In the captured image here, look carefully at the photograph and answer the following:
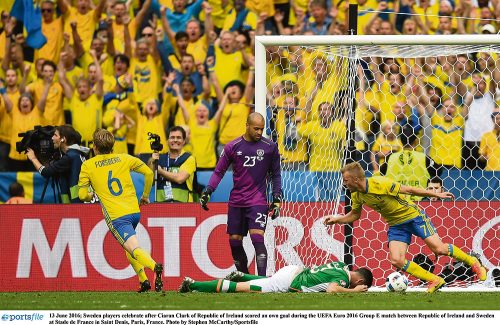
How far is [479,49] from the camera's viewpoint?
12.3 m

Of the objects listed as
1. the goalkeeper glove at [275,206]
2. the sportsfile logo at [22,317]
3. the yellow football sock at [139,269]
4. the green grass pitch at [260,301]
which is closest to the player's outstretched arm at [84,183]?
the yellow football sock at [139,269]

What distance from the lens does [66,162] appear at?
12.9 m

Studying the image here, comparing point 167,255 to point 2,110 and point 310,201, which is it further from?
point 2,110

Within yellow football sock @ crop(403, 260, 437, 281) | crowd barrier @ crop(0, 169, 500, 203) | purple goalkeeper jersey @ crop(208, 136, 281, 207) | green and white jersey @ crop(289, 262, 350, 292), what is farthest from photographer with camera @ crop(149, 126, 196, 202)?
yellow football sock @ crop(403, 260, 437, 281)

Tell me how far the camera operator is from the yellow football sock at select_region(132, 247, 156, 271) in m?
2.41

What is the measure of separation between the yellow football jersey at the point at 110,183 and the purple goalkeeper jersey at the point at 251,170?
944mm

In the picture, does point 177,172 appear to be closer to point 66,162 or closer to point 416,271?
point 66,162

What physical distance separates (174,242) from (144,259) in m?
2.08

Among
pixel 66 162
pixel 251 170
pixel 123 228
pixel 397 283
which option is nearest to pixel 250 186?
pixel 251 170

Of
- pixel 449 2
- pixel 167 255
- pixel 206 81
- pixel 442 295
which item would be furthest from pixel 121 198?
pixel 449 2

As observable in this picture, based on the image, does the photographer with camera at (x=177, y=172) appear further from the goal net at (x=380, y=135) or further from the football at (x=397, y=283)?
the football at (x=397, y=283)

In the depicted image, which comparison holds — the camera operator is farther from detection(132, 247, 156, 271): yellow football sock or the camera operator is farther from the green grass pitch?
the green grass pitch

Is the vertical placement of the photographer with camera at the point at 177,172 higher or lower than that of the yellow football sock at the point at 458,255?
higher

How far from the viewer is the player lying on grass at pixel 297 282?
33.6 feet
